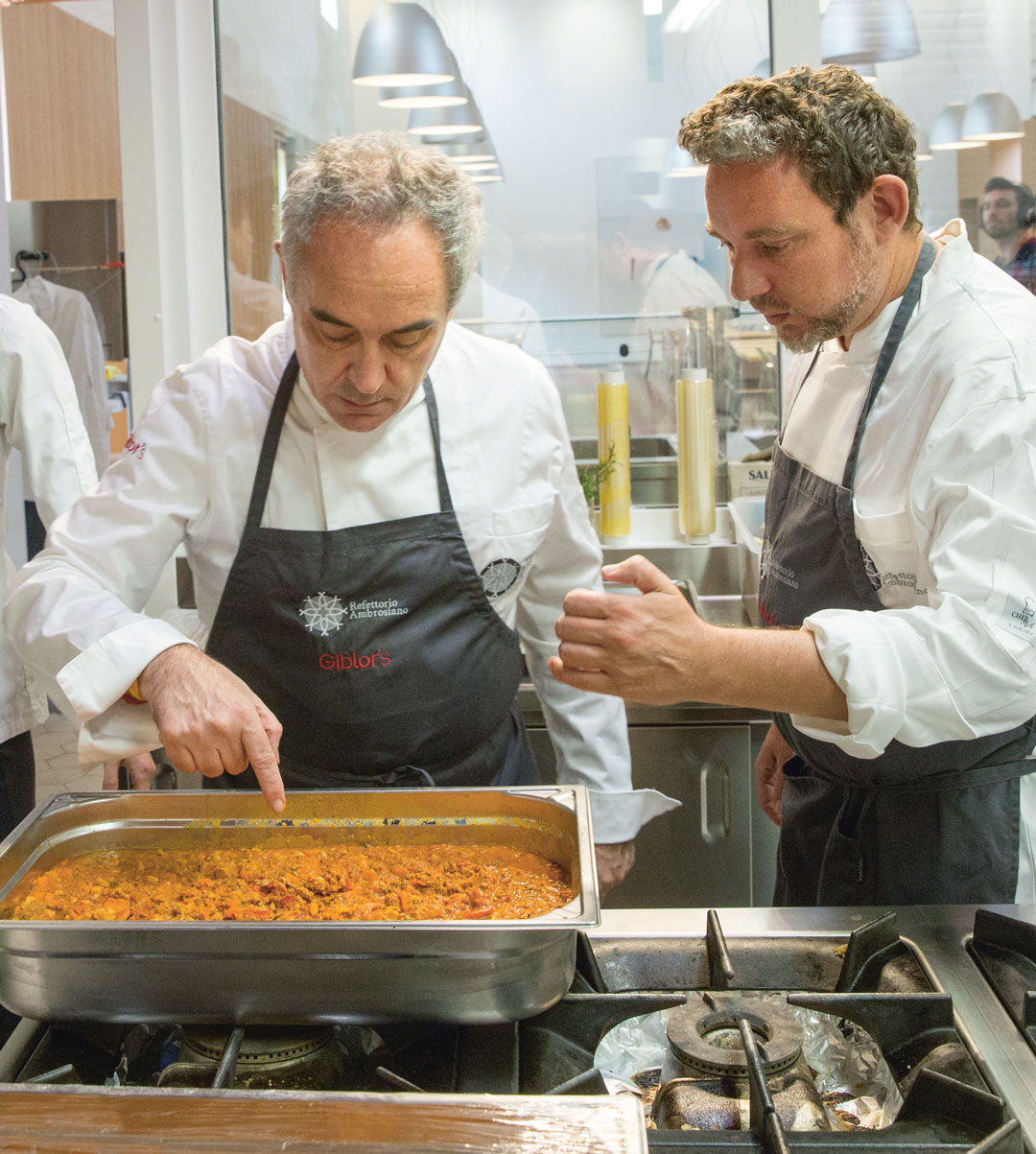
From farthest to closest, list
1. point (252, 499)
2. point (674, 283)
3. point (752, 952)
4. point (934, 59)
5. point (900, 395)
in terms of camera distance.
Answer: point (674, 283)
point (934, 59)
point (252, 499)
point (900, 395)
point (752, 952)

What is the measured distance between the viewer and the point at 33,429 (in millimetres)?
2143

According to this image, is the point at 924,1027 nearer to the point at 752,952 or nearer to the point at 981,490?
the point at 752,952

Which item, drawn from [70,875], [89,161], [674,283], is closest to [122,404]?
[89,161]

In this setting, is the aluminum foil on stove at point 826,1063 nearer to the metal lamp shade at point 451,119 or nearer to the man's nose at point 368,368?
the man's nose at point 368,368

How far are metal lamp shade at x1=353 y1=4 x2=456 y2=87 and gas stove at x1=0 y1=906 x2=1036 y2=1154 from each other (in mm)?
2613

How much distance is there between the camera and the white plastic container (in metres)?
2.47

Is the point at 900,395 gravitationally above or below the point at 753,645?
above

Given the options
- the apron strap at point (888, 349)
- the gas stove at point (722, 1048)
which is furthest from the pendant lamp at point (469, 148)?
the gas stove at point (722, 1048)

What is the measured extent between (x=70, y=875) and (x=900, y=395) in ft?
3.85

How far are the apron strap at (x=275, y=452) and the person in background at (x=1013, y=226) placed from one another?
6.71ft

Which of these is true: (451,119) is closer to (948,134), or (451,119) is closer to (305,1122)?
(948,134)

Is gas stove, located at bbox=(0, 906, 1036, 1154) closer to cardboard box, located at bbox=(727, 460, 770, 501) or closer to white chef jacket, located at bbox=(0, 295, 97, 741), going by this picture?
white chef jacket, located at bbox=(0, 295, 97, 741)

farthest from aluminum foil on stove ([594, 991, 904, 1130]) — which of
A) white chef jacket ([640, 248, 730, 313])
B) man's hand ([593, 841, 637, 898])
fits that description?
white chef jacket ([640, 248, 730, 313])

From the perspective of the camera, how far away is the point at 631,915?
1355 millimetres
